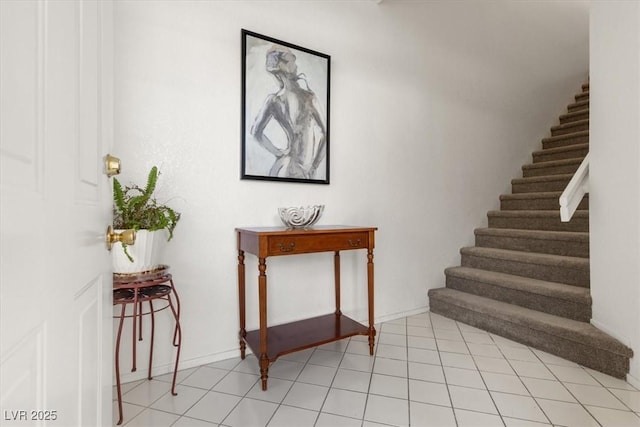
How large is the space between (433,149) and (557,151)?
1.76 meters

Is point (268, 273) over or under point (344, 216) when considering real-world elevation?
under

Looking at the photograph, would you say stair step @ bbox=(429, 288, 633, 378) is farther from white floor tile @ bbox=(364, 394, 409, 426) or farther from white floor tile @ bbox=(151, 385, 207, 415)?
white floor tile @ bbox=(151, 385, 207, 415)

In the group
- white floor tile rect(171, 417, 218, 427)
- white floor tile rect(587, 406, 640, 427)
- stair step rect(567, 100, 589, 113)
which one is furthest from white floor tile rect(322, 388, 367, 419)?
stair step rect(567, 100, 589, 113)

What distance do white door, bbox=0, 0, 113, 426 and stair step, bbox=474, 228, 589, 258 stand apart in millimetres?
2991

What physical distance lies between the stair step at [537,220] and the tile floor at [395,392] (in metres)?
1.26

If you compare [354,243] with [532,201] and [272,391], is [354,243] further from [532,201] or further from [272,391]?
[532,201]

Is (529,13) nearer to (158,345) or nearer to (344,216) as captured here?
(344,216)

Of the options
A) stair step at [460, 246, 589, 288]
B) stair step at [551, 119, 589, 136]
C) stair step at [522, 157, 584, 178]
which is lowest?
stair step at [460, 246, 589, 288]

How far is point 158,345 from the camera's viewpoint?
1.71 m

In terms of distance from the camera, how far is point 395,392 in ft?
5.11

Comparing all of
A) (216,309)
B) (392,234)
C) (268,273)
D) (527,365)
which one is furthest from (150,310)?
(527,365)

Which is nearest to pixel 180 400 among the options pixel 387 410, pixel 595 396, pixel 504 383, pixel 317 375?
pixel 317 375

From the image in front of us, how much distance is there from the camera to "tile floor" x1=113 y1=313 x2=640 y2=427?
1354mm

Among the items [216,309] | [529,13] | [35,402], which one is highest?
[529,13]
